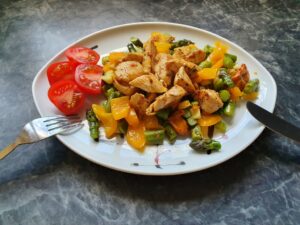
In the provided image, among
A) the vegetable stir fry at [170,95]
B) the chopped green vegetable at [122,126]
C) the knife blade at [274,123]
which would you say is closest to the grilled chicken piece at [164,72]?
the vegetable stir fry at [170,95]

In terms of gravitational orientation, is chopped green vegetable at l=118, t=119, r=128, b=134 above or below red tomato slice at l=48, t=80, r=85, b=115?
below

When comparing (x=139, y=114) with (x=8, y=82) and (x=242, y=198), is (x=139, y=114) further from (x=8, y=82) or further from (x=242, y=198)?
(x=8, y=82)

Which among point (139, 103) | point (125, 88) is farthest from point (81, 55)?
point (139, 103)

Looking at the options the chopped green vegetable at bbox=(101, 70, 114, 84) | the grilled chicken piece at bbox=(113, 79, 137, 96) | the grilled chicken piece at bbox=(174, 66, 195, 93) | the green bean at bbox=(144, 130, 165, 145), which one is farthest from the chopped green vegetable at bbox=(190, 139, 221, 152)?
the chopped green vegetable at bbox=(101, 70, 114, 84)

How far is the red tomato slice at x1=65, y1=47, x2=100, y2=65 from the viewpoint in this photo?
1.60 metres

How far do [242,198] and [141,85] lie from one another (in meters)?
0.55

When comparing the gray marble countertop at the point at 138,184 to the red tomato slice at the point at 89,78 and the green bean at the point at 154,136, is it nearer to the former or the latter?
the green bean at the point at 154,136

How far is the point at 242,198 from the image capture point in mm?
1276

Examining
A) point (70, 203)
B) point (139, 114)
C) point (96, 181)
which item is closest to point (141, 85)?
point (139, 114)

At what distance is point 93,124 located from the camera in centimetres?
139

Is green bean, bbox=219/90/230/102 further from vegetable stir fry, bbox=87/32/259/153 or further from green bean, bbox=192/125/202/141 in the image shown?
green bean, bbox=192/125/202/141

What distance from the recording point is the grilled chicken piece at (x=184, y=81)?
1.39 metres

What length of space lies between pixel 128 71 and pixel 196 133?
37 cm

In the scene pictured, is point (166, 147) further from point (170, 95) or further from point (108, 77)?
point (108, 77)
